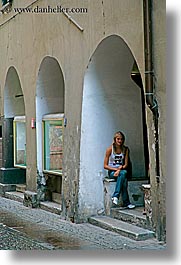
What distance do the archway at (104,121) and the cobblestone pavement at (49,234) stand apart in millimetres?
384

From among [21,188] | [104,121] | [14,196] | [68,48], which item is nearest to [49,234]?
[14,196]

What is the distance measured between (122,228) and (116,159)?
0.72 meters

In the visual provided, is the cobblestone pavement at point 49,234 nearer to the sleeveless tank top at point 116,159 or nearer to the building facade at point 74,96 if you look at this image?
the building facade at point 74,96

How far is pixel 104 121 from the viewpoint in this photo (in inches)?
215

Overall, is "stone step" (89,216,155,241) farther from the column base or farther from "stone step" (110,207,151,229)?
the column base

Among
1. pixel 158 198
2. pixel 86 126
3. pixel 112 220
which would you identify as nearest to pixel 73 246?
pixel 158 198

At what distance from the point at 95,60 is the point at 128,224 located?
46.5 inches

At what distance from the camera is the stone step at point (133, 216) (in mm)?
4805

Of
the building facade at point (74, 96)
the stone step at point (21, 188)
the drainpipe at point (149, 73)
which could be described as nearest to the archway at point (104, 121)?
the building facade at point (74, 96)

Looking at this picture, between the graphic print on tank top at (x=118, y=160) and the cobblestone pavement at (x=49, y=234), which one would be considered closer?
the cobblestone pavement at (x=49, y=234)

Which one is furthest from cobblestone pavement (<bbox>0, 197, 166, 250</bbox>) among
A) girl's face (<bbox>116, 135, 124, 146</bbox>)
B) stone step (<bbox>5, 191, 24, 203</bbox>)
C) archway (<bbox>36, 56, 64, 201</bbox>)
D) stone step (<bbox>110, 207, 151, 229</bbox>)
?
girl's face (<bbox>116, 135, 124, 146</bbox>)

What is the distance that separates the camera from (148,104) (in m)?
4.50

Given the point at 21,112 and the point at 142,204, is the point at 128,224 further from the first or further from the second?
the point at 21,112

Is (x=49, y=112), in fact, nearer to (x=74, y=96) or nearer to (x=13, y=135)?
(x=74, y=96)
